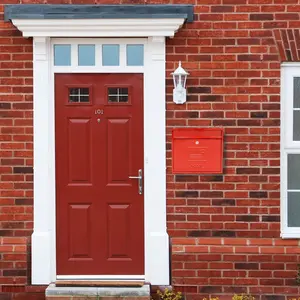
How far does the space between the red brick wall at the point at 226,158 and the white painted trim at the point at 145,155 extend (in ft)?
0.29

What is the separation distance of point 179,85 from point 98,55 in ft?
3.08

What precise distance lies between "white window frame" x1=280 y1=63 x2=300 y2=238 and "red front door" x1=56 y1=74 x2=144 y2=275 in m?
1.52

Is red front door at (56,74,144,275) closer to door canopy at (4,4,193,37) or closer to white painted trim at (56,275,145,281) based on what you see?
white painted trim at (56,275,145,281)

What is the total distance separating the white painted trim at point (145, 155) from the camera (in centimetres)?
655

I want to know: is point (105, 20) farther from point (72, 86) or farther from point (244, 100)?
point (244, 100)

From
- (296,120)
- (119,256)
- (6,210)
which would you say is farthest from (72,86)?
(296,120)

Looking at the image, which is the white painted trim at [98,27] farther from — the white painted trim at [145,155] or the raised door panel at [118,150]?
the raised door panel at [118,150]

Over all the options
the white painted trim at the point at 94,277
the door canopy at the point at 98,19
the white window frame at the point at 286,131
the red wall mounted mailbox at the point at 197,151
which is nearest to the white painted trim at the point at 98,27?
the door canopy at the point at 98,19

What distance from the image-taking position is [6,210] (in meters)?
6.62

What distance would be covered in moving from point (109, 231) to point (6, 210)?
1.14 meters

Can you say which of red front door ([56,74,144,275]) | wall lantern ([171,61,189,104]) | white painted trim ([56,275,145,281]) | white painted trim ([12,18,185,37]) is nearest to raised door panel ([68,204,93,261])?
red front door ([56,74,144,275])

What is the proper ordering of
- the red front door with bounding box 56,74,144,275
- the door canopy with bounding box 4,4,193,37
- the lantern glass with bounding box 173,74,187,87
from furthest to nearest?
the red front door with bounding box 56,74,144,275 < the lantern glass with bounding box 173,74,187,87 < the door canopy with bounding box 4,4,193,37

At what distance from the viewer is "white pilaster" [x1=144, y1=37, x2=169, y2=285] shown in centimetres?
653

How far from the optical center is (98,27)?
6.40 metres
